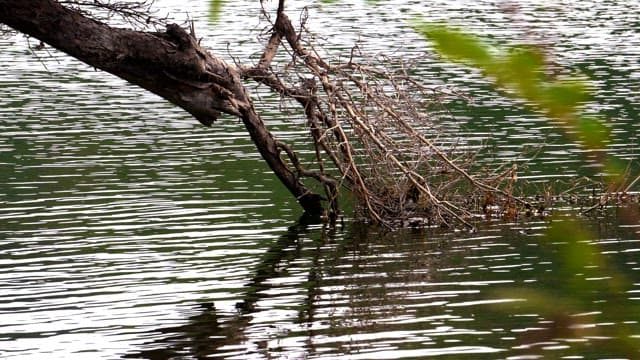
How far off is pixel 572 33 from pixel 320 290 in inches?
1232

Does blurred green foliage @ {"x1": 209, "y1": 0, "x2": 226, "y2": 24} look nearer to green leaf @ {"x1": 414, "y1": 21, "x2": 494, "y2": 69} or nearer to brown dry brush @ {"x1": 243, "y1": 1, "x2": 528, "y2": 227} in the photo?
green leaf @ {"x1": 414, "y1": 21, "x2": 494, "y2": 69}

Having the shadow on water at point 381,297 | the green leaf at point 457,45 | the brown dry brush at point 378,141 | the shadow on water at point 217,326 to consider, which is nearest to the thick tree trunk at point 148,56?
the brown dry brush at point 378,141

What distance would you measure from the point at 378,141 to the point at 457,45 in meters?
14.9

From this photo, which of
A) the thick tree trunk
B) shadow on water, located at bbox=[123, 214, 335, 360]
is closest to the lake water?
shadow on water, located at bbox=[123, 214, 335, 360]

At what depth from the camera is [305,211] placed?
18.9 metres

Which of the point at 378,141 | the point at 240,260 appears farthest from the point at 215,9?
the point at 378,141

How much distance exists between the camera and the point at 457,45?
144 cm

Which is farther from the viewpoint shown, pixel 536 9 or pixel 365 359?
pixel 365 359

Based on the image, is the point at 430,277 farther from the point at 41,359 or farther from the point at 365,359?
the point at 41,359

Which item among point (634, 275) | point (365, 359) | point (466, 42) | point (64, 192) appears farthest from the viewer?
point (64, 192)

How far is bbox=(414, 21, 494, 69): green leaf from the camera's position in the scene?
1.42 metres

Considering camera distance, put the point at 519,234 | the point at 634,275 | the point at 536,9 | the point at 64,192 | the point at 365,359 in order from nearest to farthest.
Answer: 1. the point at 536,9
2. the point at 365,359
3. the point at 634,275
4. the point at 519,234
5. the point at 64,192

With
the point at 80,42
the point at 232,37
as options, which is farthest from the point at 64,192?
the point at 232,37

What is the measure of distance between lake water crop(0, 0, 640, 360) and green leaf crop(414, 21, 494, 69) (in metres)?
0.10
